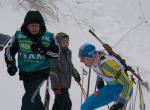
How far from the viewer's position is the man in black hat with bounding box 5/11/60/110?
6090mm

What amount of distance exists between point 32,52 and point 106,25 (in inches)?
297

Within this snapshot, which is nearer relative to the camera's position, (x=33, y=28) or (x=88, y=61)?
(x=33, y=28)

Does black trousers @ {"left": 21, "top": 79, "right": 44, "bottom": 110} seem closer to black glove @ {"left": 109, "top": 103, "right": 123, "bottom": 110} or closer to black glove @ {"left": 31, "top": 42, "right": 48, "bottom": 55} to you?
black glove @ {"left": 31, "top": 42, "right": 48, "bottom": 55}

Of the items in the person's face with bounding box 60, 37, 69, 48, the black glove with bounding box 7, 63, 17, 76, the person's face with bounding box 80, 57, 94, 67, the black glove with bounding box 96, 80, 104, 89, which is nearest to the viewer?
the black glove with bounding box 7, 63, 17, 76

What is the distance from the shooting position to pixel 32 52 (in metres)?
6.13

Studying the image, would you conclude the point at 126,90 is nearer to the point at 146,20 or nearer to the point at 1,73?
the point at 1,73

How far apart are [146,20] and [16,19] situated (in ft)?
16.5

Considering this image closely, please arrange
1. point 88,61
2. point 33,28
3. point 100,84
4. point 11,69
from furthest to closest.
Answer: point 100,84
point 88,61
point 33,28
point 11,69

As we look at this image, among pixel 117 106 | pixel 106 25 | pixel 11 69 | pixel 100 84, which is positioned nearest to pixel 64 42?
pixel 100 84

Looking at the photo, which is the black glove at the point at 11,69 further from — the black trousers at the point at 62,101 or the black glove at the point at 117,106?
the black trousers at the point at 62,101

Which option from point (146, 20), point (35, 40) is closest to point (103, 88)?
point (35, 40)


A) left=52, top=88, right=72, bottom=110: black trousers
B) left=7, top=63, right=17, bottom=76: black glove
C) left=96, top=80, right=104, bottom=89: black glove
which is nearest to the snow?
left=52, top=88, right=72, bottom=110: black trousers

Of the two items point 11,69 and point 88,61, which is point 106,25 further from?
point 11,69

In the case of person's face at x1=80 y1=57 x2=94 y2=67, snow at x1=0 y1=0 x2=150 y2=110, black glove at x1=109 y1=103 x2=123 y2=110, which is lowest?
black glove at x1=109 y1=103 x2=123 y2=110
